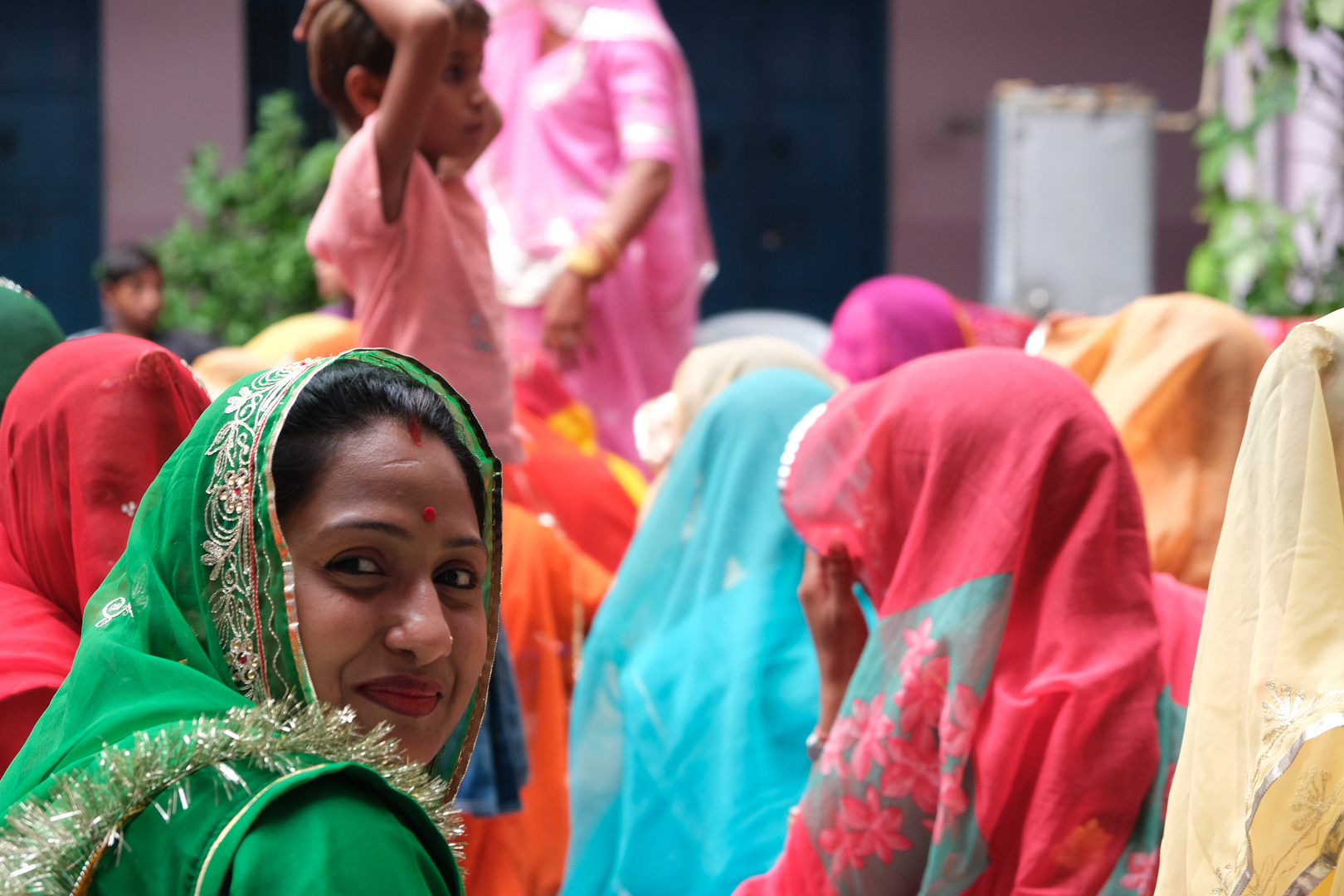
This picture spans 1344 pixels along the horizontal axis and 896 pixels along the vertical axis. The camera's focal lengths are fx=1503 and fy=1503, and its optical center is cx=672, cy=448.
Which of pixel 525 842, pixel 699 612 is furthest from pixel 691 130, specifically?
pixel 525 842

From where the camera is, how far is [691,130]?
3.98 metres

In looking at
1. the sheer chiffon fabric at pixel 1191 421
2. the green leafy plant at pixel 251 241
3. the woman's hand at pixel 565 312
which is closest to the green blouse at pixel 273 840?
the sheer chiffon fabric at pixel 1191 421

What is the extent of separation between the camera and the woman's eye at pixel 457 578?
135 cm

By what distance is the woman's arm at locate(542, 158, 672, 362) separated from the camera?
3482mm

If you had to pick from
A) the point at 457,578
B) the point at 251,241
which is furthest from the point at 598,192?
the point at 251,241

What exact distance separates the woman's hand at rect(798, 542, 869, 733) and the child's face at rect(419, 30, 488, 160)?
880 millimetres

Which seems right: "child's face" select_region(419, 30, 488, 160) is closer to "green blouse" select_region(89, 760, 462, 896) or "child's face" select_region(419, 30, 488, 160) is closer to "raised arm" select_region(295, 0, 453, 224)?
"raised arm" select_region(295, 0, 453, 224)

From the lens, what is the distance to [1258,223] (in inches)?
192

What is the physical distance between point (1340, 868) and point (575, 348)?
2.56 meters

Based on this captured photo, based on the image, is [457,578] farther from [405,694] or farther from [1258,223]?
[1258,223]

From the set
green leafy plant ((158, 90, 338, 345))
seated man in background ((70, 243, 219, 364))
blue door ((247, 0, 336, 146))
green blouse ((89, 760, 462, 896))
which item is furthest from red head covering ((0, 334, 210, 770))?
blue door ((247, 0, 336, 146))

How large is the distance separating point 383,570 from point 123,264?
4730 mm

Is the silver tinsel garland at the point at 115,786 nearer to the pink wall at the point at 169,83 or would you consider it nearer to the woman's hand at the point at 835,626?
the woman's hand at the point at 835,626

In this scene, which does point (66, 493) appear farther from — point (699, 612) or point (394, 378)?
point (699, 612)
